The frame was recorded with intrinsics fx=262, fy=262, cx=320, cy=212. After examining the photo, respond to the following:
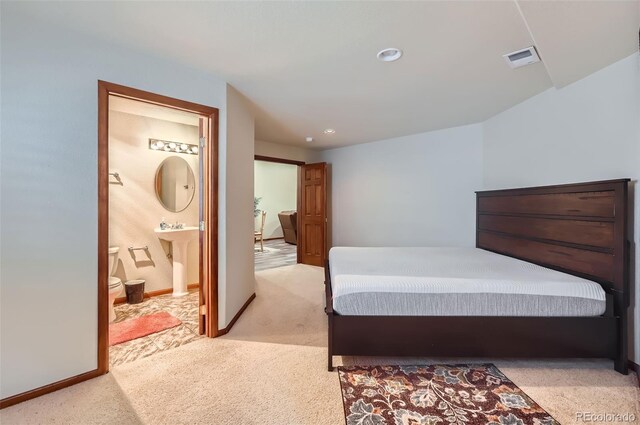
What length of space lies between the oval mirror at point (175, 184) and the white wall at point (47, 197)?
1.81m

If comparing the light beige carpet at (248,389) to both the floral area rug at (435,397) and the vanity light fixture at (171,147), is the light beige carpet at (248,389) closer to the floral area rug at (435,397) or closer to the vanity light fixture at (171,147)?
the floral area rug at (435,397)

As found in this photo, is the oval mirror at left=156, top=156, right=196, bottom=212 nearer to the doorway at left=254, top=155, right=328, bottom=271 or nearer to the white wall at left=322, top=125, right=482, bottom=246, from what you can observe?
the doorway at left=254, top=155, right=328, bottom=271

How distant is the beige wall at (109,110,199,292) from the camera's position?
10.6 feet

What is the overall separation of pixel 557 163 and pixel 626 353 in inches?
63.8

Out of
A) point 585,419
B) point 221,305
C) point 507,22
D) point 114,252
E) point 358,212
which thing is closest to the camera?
point 585,419

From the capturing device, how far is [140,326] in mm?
2637

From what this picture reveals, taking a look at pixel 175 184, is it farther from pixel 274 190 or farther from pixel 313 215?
pixel 274 190

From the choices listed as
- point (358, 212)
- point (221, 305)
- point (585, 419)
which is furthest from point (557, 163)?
point (221, 305)

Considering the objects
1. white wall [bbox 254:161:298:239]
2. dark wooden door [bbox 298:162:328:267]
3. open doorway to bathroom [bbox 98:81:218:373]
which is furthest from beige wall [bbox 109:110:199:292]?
white wall [bbox 254:161:298:239]

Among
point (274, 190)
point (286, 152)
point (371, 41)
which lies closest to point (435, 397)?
point (371, 41)

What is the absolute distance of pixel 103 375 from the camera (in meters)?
1.88

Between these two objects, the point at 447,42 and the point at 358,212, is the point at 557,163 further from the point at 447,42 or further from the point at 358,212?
the point at 358,212

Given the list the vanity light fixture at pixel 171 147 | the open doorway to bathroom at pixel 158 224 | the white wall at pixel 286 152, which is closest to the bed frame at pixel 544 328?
the open doorway to bathroom at pixel 158 224

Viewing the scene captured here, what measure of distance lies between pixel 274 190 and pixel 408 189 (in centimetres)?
567
